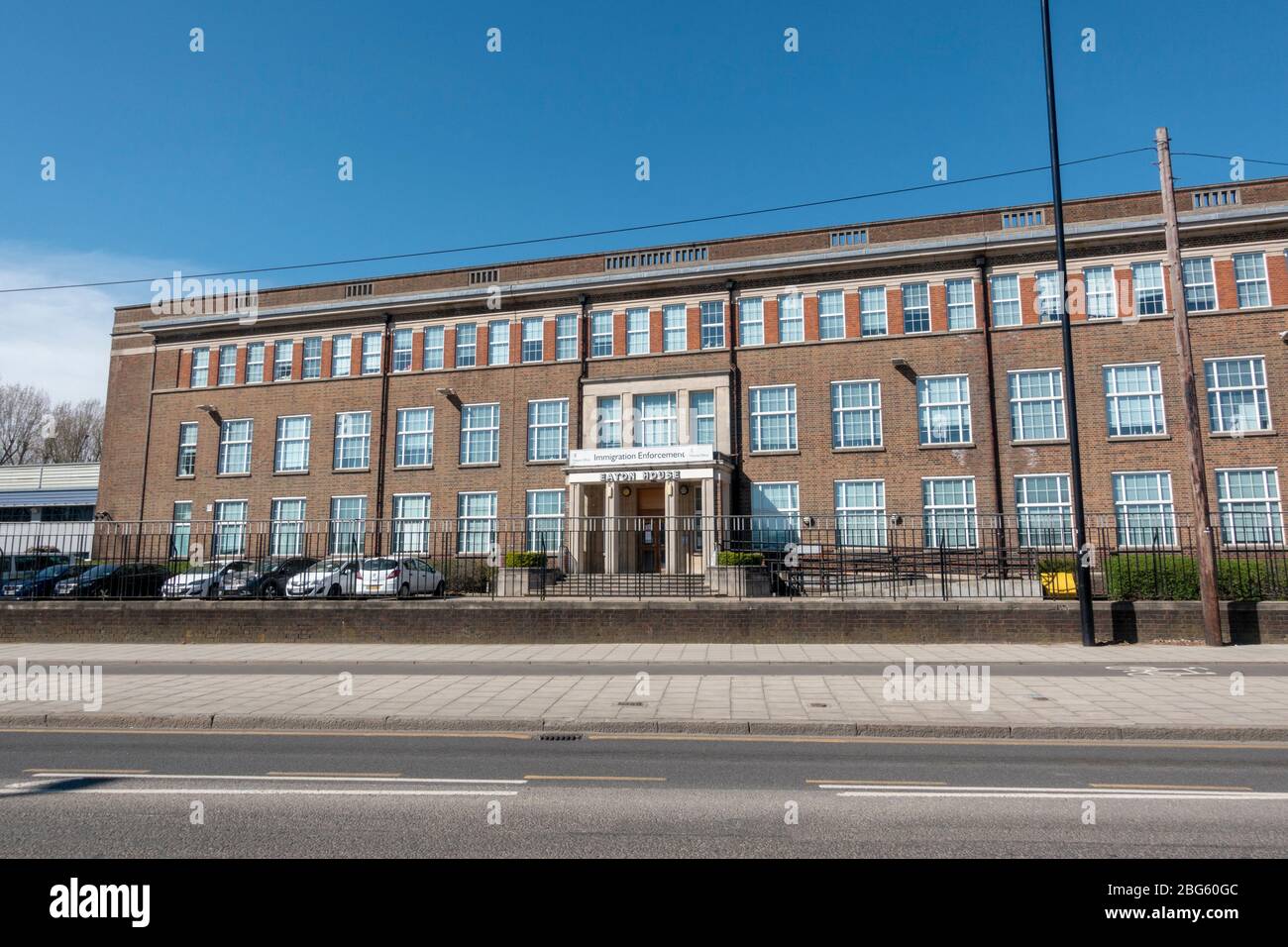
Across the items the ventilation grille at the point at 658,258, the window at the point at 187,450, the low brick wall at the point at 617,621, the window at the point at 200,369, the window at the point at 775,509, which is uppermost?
the ventilation grille at the point at 658,258

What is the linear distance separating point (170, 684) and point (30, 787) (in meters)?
6.10

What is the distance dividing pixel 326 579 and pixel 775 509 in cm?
1715

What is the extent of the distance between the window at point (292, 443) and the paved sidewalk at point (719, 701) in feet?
72.1

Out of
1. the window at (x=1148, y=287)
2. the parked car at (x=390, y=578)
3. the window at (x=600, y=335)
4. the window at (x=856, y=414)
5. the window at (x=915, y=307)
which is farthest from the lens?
the window at (x=600, y=335)

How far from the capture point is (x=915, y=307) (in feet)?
99.3

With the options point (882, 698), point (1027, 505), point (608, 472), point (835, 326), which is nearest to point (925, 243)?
point (835, 326)

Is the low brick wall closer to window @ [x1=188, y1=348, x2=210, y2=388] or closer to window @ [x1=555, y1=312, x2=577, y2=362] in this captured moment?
window @ [x1=555, y1=312, x2=577, y2=362]

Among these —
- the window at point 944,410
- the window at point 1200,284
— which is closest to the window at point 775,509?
the window at point 944,410

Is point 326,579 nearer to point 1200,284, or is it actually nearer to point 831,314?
point 831,314

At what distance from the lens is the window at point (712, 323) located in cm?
3238

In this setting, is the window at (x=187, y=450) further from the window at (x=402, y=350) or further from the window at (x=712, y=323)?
the window at (x=712, y=323)

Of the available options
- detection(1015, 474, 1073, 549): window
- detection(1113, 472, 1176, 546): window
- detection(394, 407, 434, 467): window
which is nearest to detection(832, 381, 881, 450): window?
detection(1015, 474, 1073, 549): window

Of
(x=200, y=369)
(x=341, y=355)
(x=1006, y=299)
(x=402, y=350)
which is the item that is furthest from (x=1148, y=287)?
(x=200, y=369)
